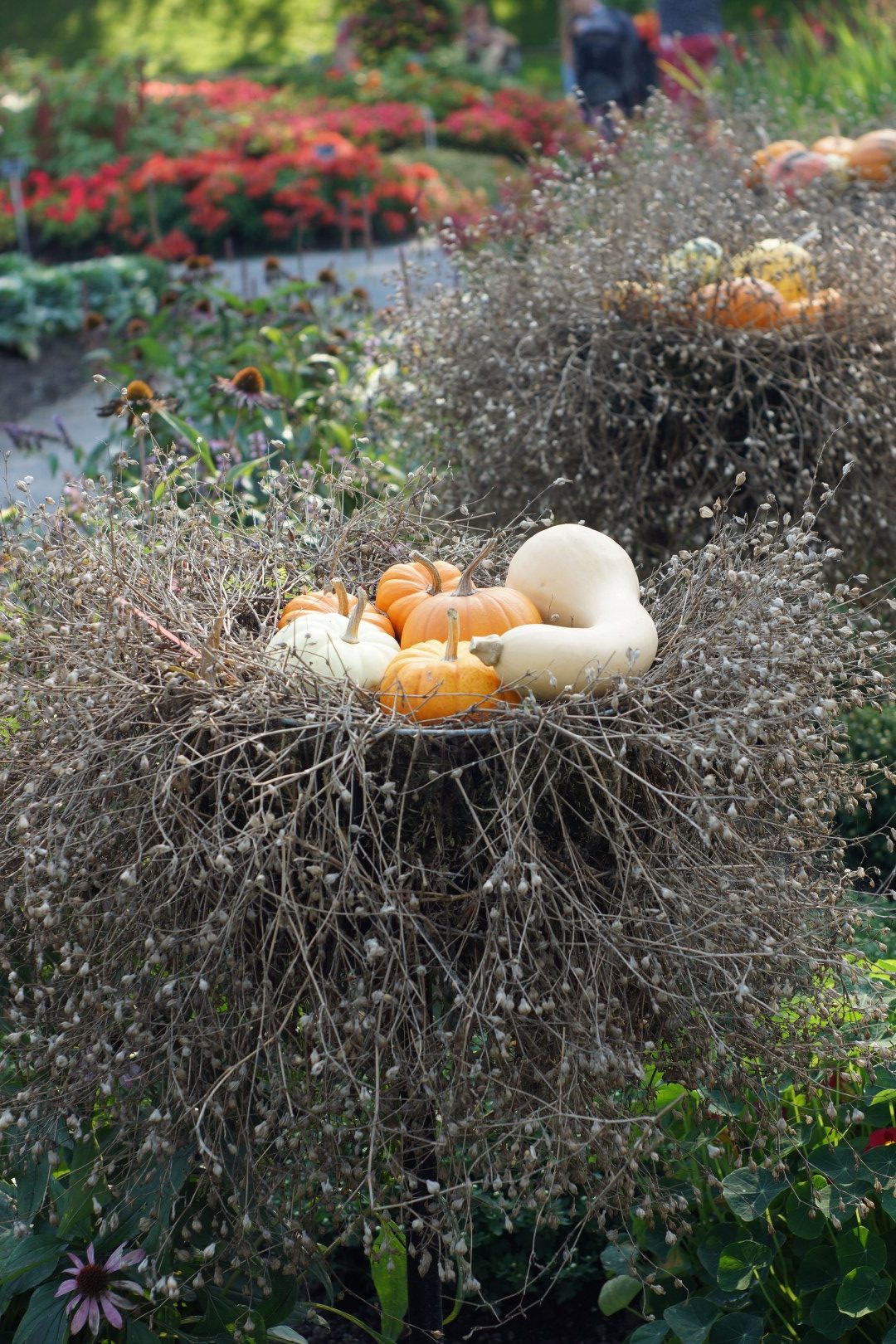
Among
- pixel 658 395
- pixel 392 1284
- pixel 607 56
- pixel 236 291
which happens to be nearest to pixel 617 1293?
pixel 392 1284

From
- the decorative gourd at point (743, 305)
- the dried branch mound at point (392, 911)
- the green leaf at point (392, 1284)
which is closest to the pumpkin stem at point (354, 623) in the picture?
the dried branch mound at point (392, 911)

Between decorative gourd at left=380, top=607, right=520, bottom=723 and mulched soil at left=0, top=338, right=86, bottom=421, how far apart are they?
20.3ft

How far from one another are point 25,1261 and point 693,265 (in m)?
2.60

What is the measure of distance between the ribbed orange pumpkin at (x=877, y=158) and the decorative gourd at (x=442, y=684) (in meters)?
3.82

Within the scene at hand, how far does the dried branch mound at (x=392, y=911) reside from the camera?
58.4 inches

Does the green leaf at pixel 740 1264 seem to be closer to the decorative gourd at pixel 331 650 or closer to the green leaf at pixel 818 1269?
the green leaf at pixel 818 1269

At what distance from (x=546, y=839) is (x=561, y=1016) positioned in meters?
0.21

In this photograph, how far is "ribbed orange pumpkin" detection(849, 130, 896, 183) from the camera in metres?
4.83

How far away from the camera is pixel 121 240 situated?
10.6m

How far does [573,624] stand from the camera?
187 cm

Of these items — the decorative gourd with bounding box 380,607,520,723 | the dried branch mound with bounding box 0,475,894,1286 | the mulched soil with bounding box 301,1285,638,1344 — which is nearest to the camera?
the dried branch mound with bounding box 0,475,894,1286

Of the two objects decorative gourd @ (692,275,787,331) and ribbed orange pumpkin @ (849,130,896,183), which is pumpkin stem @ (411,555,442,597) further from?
ribbed orange pumpkin @ (849,130,896,183)

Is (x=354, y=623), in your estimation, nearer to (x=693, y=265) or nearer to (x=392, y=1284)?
(x=392, y=1284)

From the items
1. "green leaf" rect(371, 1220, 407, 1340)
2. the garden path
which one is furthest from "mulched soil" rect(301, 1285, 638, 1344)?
the garden path
